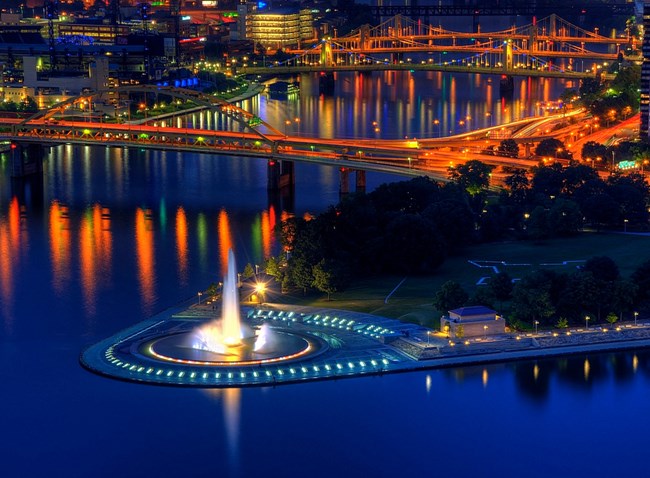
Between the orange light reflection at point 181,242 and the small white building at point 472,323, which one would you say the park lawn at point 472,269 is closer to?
the small white building at point 472,323

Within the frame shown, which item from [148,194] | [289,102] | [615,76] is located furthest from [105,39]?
[148,194]

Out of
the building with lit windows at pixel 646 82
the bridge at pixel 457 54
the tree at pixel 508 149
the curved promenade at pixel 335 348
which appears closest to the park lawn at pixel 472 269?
the curved promenade at pixel 335 348

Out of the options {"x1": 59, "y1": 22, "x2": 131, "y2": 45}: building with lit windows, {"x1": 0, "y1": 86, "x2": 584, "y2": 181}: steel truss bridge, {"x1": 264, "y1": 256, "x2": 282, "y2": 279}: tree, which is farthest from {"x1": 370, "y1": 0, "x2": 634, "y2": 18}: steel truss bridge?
{"x1": 264, "y1": 256, "x2": 282, "y2": 279}: tree

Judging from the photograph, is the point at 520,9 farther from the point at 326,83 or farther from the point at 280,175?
the point at 280,175

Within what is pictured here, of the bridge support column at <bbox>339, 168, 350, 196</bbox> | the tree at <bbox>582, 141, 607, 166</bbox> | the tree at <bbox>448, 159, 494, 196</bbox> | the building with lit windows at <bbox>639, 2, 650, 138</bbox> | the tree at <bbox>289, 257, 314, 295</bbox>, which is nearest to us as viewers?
the tree at <bbox>289, 257, 314, 295</bbox>

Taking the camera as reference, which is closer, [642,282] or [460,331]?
[460,331]

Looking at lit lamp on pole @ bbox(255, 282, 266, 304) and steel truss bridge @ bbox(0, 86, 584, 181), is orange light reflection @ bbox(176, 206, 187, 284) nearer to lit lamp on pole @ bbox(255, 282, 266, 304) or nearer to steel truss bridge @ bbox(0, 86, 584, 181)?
lit lamp on pole @ bbox(255, 282, 266, 304)

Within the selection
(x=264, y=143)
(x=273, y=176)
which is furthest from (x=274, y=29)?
(x=273, y=176)
